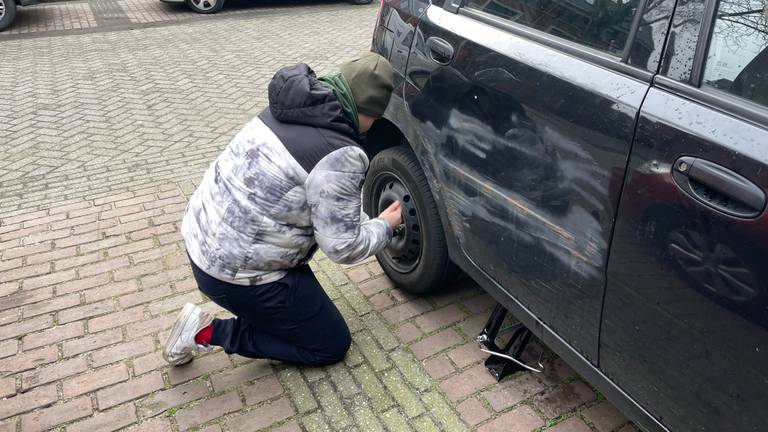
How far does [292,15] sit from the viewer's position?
10.5 metres

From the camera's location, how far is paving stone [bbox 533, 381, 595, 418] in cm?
230

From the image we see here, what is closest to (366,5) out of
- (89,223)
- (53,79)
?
(53,79)

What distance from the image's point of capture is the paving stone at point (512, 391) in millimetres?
2326

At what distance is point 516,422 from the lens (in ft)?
7.36

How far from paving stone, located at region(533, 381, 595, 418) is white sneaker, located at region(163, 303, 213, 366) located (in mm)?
1345

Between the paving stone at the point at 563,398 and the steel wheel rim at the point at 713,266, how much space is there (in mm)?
1027

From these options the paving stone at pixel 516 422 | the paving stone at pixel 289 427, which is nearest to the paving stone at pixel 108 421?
the paving stone at pixel 289 427

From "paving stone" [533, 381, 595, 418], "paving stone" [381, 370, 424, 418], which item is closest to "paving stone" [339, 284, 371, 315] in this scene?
"paving stone" [381, 370, 424, 418]

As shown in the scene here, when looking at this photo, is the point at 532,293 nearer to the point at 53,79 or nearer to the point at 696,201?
the point at 696,201

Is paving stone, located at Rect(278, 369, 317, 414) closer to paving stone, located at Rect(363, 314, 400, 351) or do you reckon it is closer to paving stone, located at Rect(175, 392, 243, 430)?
paving stone, located at Rect(175, 392, 243, 430)

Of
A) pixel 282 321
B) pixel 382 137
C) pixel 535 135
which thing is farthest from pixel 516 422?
pixel 382 137

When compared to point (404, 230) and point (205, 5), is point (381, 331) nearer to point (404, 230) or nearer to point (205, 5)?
point (404, 230)

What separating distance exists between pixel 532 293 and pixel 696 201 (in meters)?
0.71

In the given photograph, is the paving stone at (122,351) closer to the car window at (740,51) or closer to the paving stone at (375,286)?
the paving stone at (375,286)
